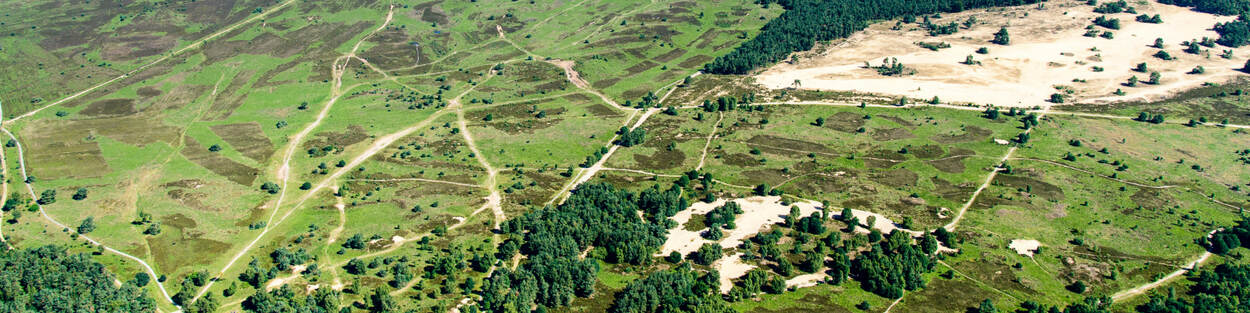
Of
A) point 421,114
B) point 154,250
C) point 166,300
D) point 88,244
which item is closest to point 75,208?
point 88,244

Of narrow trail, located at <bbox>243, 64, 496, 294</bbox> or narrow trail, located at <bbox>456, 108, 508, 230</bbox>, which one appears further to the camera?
narrow trail, located at <bbox>456, 108, 508, 230</bbox>

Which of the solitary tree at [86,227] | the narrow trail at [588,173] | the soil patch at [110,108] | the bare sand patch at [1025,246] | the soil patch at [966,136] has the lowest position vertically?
the bare sand patch at [1025,246]

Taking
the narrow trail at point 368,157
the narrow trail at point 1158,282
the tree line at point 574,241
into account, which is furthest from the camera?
the narrow trail at point 368,157

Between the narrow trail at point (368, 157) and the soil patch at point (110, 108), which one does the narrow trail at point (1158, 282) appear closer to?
the narrow trail at point (368, 157)

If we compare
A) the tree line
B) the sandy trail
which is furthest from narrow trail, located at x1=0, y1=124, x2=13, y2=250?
the sandy trail

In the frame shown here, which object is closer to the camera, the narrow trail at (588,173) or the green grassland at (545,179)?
the green grassland at (545,179)

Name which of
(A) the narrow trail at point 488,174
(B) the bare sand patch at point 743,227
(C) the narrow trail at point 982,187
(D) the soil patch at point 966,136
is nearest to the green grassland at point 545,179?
(A) the narrow trail at point 488,174

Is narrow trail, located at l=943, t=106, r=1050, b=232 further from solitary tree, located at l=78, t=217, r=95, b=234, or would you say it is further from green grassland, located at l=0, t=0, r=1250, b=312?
solitary tree, located at l=78, t=217, r=95, b=234

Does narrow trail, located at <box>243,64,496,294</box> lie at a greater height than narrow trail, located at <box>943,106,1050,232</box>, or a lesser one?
greater

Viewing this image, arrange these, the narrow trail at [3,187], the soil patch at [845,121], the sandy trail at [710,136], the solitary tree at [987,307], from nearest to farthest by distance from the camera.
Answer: the solitary tree at [987,307]
the narrow trail at [3,187]
the sandy trail at [710,136]
the soil patch at [845,121]

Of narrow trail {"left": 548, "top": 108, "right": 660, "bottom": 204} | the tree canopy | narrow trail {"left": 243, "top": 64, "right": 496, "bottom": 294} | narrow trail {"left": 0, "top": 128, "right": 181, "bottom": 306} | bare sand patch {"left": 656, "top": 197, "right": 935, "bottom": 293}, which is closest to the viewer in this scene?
the tree canopy

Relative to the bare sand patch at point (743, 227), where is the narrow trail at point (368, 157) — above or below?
above

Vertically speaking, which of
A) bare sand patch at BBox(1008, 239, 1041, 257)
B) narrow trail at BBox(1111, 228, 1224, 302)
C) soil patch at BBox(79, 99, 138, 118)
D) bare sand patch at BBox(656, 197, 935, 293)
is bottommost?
narrow trail at BBox(1111, 228, 1224, 302)
